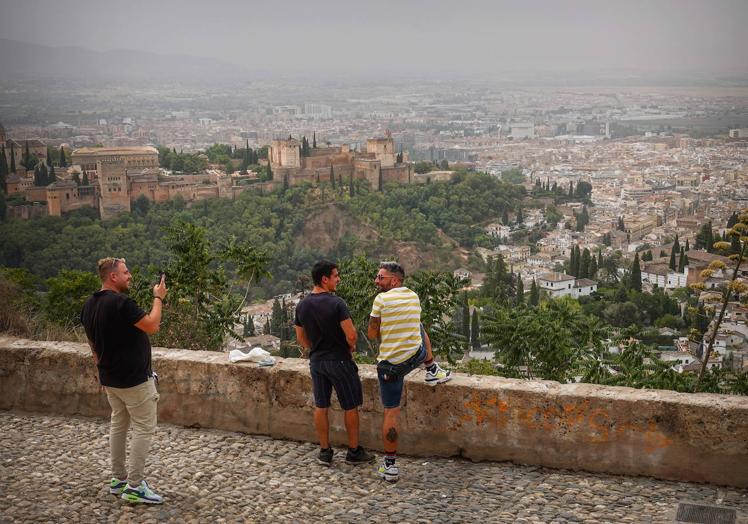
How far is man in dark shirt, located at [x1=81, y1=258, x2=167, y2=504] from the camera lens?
123 inches

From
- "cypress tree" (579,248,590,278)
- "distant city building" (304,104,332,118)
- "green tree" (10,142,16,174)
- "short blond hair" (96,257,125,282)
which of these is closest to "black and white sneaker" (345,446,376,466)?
"short blond hair" (96,257,125,282)

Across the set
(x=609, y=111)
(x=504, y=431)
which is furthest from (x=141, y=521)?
(x=609, y=111)

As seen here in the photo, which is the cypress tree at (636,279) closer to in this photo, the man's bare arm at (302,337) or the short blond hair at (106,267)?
the man's bare arm at (302,337)

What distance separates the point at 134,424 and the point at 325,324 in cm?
82

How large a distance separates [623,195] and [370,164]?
2284 centimetres

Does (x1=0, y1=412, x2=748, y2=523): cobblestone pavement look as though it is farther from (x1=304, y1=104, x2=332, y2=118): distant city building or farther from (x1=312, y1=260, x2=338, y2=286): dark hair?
(x1=304, y1=104, x2=332, y2=118): distant city building

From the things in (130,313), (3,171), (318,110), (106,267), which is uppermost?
(106,267)

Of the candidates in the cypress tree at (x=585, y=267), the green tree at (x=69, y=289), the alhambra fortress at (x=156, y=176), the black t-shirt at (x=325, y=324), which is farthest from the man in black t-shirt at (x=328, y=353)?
the alhambra fortress at (x=156, y=176)

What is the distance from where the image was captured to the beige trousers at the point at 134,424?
10.4 ft

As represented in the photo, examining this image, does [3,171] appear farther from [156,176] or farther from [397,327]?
[397,327]

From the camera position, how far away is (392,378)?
3428mm

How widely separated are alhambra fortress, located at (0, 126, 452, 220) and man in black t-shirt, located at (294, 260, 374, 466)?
175 feet

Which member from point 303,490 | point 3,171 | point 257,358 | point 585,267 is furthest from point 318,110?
point 303,490

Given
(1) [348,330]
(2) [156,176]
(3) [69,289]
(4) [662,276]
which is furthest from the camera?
(2) [156,176]
